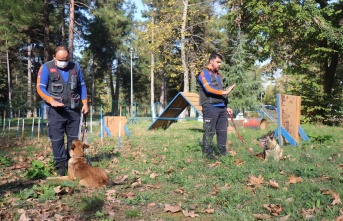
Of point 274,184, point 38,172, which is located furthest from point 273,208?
point 38,172

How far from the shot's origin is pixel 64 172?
4598mm

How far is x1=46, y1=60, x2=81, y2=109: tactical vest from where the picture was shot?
4.47 m

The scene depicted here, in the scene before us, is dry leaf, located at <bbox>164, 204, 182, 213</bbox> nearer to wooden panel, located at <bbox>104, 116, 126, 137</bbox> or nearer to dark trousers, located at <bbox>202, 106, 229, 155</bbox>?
dark trousers, located at <bbox>202, 106, 229, 155</bbox>

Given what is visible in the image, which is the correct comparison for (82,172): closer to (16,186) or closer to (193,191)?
(16,186)

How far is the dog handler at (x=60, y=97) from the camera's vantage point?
14.5 ft

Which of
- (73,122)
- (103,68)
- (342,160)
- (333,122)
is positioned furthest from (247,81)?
(103,68)

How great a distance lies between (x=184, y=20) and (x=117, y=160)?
16.5 meters

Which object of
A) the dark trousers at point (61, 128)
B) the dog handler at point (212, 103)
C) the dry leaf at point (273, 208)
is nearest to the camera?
the dry leaf at point (273, 208)

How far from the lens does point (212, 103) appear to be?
5590mm

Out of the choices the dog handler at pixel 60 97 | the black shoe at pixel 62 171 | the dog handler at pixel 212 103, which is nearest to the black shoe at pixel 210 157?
the dog handler at pixel 212 103

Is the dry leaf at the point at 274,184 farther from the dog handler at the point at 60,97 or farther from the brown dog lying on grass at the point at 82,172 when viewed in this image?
the dog handler at the point at 60,97

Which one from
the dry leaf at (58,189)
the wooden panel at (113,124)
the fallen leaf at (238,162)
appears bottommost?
the dry leaf at (58,189)

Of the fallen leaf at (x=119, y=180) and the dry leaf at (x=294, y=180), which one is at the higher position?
the dry leaf at (x=294, y=180)

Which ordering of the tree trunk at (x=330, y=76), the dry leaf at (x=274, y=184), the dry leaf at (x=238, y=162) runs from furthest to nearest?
the tree trunk at (x=330, y=76)
the dry leaf at (x=238, y=162)
the dry leaf at (x=274, y=184)
